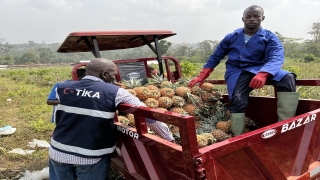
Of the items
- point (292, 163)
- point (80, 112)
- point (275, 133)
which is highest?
point (80, 112)

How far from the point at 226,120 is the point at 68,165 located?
5.96ft

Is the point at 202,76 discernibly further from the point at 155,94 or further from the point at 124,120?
the point at 124,120

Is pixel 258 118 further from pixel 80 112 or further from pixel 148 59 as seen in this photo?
pixel 80 112

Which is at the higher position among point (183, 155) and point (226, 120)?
point (183, 155)

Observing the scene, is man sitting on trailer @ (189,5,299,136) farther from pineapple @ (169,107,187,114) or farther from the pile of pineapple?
pineapple @ (169,107,187,114)

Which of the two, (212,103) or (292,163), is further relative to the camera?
(212,103)

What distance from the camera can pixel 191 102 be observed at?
337cm

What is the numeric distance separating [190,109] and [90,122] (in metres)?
1.47

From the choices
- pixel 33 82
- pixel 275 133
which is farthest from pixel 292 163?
pixel 33 82

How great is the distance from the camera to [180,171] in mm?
1683

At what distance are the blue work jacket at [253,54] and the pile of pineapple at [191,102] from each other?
368mm

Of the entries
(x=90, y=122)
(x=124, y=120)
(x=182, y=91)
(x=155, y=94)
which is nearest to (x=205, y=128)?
(x=182, y=91)

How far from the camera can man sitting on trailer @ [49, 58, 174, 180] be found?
206 cm

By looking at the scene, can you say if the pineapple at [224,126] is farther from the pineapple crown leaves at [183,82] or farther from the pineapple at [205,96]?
the pineapple crown leaves at [183,82]
